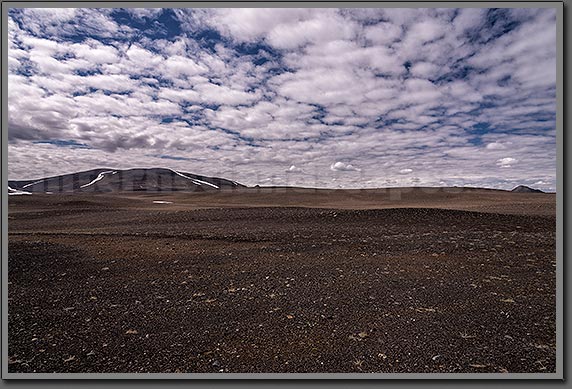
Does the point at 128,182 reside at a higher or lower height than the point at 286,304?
higher

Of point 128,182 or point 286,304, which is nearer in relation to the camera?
point 286,304

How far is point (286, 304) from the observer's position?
550 centimetres

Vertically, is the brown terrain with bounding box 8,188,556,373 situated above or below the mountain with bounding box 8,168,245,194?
below

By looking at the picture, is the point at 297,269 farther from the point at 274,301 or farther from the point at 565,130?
the point at 565,130

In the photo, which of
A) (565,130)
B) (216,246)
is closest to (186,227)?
(216,246)

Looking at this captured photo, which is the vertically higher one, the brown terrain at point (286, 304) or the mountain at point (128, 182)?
the mountain at point (128, 182)

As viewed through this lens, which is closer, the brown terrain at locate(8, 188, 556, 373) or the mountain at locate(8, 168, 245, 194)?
the brown terrain at locate(8, 188, 556, 373)

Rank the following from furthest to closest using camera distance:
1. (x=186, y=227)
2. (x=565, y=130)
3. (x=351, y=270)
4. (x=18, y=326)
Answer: (x=186, y=227) → (x=351, y=270) → (x=18, y=326) → (x=565, y=130)

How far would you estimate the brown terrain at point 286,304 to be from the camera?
3773 mm

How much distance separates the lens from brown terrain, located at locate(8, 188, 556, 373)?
3.77m

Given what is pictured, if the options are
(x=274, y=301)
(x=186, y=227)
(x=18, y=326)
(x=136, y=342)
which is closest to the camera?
(x=136, y=342)

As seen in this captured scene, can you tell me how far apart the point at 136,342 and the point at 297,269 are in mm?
4139

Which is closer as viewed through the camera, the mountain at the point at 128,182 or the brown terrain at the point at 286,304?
the brown terrain at the point at 286,304

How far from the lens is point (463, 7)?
414 centimetres
